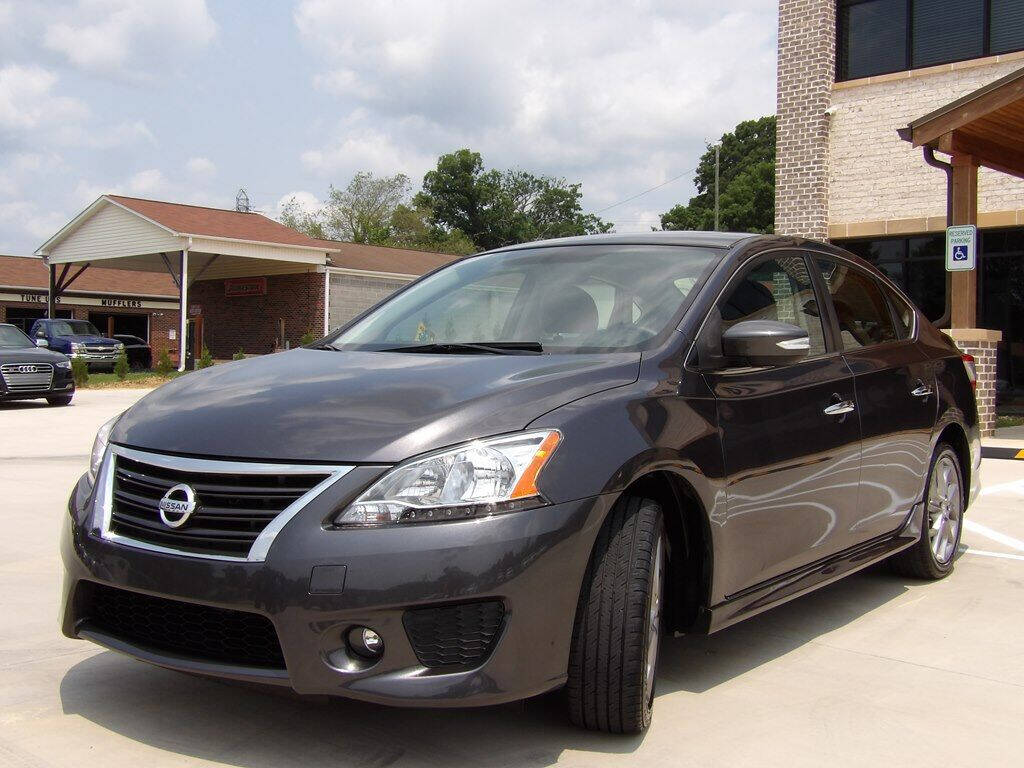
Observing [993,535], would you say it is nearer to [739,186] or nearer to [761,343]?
[761,343]

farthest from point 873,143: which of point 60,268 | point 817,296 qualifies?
point 60,268

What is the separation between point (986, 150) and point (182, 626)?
42.7ft

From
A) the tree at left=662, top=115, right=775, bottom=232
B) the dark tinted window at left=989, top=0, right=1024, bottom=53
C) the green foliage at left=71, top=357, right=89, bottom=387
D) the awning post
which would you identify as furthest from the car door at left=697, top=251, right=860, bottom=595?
the tree at left=662, top=115, right=775, bottom=232

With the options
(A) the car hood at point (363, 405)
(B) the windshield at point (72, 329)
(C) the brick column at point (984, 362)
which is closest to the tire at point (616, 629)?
(A) the car hood at point (363, 405)

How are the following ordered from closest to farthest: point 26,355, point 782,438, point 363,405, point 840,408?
point 363,405
point 782,438
point 840,408
point 26,355

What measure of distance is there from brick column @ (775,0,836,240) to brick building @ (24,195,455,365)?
1818cm

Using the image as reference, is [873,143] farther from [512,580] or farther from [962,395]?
[512,580]

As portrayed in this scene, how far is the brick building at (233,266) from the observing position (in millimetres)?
32219

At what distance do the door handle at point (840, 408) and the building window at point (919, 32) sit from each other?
1343 cm

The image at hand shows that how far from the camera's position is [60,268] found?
1783 inches

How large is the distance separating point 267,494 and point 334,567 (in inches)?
11.7

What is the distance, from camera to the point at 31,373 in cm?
1825

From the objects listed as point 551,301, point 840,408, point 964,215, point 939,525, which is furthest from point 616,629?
point 964,215

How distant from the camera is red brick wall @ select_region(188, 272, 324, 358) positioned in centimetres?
3474
